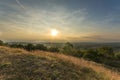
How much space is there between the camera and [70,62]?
9.41 m

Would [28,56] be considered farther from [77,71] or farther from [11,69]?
[77,71]

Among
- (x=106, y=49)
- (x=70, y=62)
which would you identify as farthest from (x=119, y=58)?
(x=70, y=62)

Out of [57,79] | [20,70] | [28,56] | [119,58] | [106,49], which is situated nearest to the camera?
[57,79]

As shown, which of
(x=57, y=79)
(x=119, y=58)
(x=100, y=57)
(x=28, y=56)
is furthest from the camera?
(x=119, y=58)

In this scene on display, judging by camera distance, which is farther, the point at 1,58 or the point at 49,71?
the point at 1,58

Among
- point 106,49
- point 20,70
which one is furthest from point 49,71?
point 106,49

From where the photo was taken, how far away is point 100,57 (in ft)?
181

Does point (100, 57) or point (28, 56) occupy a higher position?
point (28, 56)

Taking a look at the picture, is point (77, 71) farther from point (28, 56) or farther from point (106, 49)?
point (106, 49)

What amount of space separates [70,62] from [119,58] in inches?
2120

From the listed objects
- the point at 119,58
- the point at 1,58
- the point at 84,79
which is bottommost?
the point at 119,58

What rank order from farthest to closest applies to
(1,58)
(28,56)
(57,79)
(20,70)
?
(28,56) < (1,58) < (20,70) < (57,79)

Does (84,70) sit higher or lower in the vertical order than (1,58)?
lower

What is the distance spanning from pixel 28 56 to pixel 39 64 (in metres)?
1.42
